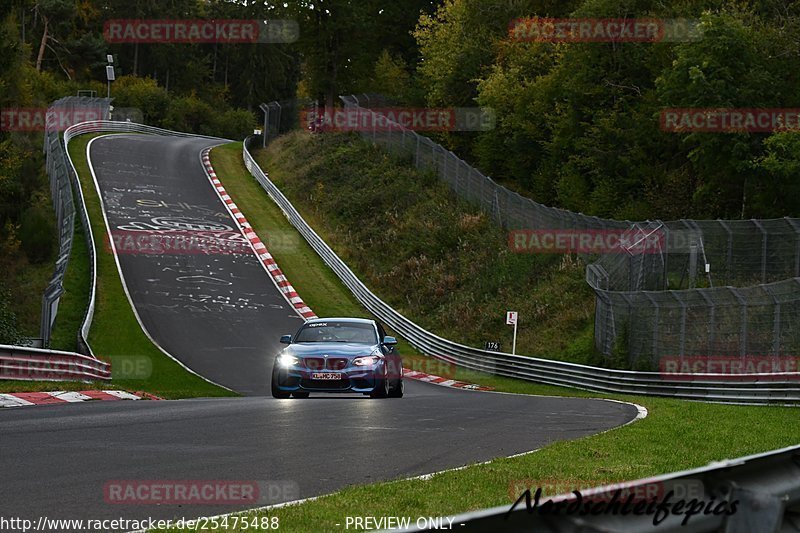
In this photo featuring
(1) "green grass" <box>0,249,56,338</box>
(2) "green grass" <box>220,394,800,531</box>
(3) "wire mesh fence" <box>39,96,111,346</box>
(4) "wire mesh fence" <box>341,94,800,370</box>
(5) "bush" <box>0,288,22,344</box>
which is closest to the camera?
(2) "green grass" <box>220,394,800,531</box>

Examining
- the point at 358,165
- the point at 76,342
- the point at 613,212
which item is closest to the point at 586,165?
the point at 613,212

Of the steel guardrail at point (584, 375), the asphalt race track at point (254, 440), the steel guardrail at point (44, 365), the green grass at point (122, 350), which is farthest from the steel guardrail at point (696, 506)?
the steel guardrail at point (584, 375)

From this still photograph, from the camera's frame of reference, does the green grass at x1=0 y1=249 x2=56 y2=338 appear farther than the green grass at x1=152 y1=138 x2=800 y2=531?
Yes

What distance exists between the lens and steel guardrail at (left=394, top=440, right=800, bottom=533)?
3.44 metres

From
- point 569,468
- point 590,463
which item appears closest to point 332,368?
point 590,463

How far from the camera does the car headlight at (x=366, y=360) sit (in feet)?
57.3

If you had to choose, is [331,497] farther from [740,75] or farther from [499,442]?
[740,75]

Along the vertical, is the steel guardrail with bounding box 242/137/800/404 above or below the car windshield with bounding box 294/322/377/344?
below

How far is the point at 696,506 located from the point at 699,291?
21.4 m

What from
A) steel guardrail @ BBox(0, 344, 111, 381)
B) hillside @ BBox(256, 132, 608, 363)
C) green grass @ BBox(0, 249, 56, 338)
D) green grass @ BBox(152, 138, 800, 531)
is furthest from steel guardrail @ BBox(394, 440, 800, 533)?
green grass @ BBox(0, 249, 56, 338)

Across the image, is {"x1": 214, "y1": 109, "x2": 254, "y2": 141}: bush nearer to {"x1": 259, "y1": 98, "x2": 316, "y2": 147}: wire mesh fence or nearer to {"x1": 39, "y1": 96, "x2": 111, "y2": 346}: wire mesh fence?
{"x1": 39, "y1": 96, "x2": 111, "y2": 346}: wire mesh fence

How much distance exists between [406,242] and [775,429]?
34.8 m

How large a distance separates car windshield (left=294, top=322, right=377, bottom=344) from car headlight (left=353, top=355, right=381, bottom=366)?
2.17 ft

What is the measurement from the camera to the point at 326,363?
57.0 feet
